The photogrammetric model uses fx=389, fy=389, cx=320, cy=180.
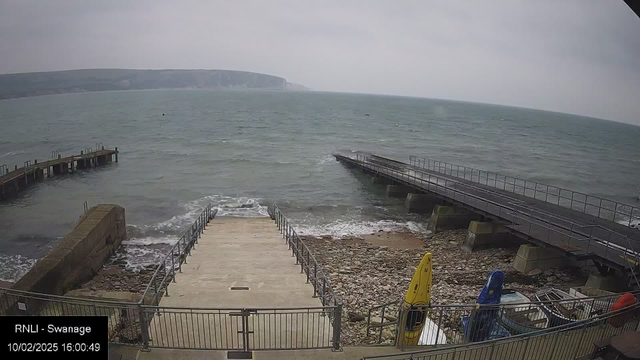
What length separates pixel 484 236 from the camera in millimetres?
20844

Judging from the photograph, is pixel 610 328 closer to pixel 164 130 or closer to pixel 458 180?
pixel 458 180

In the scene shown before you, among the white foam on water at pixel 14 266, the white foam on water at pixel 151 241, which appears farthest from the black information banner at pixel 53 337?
the white foam on water at pixel 151 241

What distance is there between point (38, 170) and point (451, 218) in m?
A: 36.5

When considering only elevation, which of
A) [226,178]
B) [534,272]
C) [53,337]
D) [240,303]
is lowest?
[226,178]

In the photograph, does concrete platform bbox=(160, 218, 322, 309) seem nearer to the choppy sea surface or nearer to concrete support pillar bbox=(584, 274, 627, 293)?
the choppy sea surface

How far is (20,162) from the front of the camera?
146ft

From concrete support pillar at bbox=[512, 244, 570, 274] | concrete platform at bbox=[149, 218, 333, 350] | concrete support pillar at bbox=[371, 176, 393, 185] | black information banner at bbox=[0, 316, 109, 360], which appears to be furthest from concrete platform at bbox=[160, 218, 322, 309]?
concrete support pillar at bbox=[371, 176, 393, 185]

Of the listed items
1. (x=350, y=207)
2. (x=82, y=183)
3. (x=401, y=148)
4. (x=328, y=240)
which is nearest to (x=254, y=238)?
(x=328, y=240)

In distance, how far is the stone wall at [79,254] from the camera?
13875mm

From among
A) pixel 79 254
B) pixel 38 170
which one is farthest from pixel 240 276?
pixel 38 170

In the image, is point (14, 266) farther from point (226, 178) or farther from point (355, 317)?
point (226, 178)

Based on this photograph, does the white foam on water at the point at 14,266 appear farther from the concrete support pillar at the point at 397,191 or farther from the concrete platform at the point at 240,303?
the concrete support pillar at the point at 397,191

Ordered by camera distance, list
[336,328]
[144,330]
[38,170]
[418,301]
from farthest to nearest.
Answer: [38,170] → [418,301] → [336,328] → [144,330]

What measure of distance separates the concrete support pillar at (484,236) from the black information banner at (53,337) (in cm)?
1871
